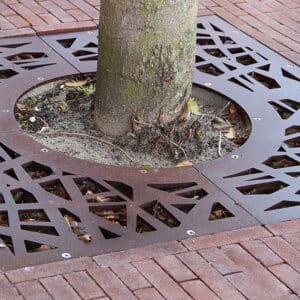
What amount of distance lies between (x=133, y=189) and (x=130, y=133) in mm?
553

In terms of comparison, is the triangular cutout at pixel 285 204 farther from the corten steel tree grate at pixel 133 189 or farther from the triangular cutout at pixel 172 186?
the triangular cutout at pixel 172 186

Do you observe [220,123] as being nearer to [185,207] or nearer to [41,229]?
[185,207]

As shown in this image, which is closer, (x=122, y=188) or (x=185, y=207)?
(x=185, y=207)

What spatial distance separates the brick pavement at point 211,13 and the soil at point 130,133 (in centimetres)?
78

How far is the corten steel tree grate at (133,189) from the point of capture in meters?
3.75

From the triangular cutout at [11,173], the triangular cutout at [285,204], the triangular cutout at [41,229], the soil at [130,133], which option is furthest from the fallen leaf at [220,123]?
the triangular cutout at [41,229]

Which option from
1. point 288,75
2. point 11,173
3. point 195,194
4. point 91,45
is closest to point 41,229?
point 11,173

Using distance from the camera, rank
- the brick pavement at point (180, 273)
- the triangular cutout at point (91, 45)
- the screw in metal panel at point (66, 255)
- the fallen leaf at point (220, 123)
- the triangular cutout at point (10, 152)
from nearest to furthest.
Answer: the brick pavement at point (180, 273), the screw in metal panel at point (66, 255), the triangular cutout at point (10, 152), the fallen leaf at point (220, 123), the triangular cutout at point (91, 45)

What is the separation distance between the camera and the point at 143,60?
4.46m

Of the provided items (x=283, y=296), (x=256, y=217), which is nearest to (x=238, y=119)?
(x=256, y=217)

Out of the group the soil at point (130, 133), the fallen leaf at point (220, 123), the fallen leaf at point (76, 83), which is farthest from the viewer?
the fallen leaf at point (76, 83)

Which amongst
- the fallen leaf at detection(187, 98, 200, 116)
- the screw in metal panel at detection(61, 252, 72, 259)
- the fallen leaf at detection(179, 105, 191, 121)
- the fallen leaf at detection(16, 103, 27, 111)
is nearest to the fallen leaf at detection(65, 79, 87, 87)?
the fallen leaf at detection(16, 103, 27, 111)

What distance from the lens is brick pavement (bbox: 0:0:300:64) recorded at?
5.78 metres

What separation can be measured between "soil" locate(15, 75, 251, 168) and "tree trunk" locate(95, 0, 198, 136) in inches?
3.3
